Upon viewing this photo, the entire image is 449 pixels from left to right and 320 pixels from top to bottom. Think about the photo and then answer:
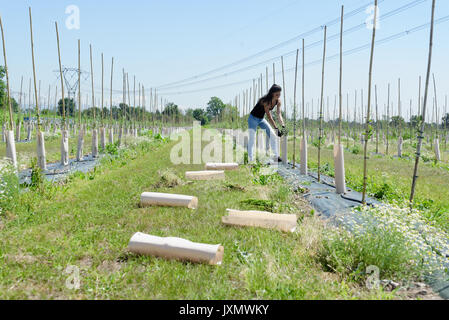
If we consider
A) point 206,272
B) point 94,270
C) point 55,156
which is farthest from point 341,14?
point 55,156

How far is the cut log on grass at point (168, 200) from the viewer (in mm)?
A: 5445

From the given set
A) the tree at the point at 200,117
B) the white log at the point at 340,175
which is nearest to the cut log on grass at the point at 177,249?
the white log at the point at 340,175

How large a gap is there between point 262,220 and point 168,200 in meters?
1.81

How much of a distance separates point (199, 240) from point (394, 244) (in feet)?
6.96

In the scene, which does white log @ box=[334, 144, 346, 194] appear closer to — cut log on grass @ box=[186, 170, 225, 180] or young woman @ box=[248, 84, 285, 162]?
cut log on grass @ box=[186, 170, 225, 180]

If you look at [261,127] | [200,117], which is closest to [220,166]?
[261,127]

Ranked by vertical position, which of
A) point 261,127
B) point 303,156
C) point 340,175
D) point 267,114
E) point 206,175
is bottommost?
point 206,175

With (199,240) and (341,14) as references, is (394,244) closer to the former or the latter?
(199,240)

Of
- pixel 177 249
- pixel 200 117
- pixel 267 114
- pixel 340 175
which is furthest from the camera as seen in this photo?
pixel 200 117

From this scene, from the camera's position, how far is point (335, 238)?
3.48 m

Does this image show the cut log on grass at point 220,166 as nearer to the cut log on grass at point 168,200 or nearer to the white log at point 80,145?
the cut log on grass at point 168,200

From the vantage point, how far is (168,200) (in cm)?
552

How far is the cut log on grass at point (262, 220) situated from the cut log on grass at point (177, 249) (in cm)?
113

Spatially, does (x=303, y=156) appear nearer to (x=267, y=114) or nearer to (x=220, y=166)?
(x=267, y=114)
